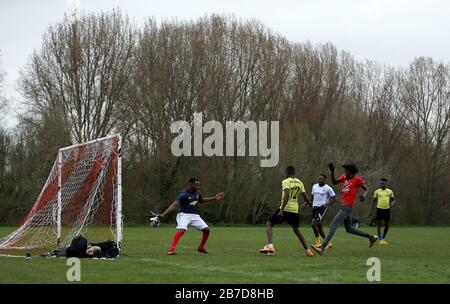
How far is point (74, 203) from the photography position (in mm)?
21031

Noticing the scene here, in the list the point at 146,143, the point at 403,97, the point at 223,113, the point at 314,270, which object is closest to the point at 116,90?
the point at 146,143

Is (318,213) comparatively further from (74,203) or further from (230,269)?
(230,269)

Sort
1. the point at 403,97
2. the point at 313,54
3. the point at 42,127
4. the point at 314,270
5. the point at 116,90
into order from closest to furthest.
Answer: the point at 314,270 < the point at 42,127 < the point at 116,90 < the point at 313,54 < the point at 403,97

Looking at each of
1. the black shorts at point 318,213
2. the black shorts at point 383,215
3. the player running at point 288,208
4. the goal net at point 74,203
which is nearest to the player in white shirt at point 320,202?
the black shorts at point 318,213

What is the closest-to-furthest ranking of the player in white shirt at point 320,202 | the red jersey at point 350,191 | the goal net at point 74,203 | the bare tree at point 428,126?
the red jersey at point 350,191, the goal net at point 74,203, the player in white shirt at point 320,202, the bare tree at point 428,126

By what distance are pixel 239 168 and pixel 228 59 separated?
9281 millimetres

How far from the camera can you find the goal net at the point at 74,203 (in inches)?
774

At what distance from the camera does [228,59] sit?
5866 cm

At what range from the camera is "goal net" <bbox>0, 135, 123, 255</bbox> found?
19672 millimetres

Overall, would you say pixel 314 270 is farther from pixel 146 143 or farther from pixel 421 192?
pixel 421 192

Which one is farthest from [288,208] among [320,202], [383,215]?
[383,215]

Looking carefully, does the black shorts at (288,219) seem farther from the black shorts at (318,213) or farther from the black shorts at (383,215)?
the black shorts at (383,215)

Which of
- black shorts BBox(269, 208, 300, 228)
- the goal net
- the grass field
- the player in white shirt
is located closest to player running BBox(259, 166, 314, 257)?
black shorts BBox(269, 208, 300, 228)

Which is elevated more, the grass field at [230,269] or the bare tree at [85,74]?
the bare tree at [85,74]
